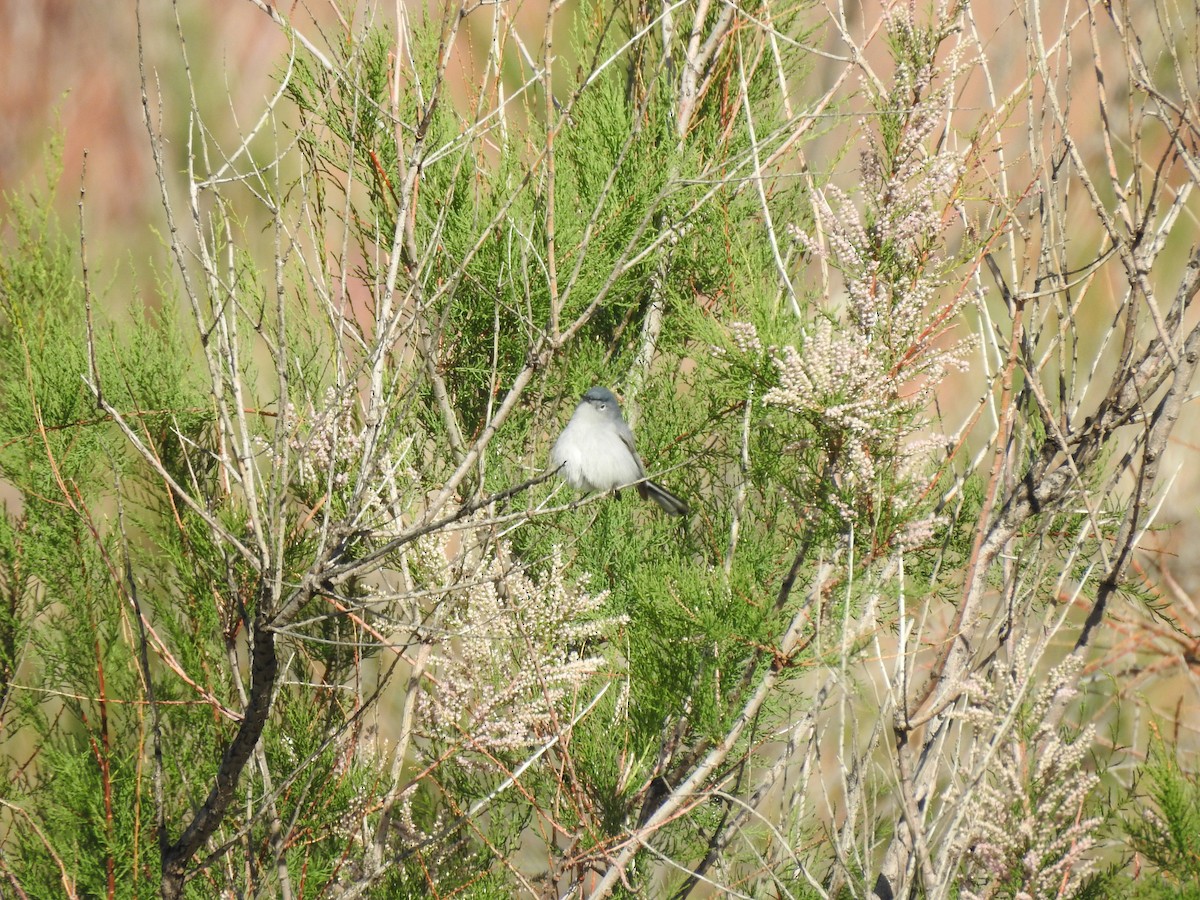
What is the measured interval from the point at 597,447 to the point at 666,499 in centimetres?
34

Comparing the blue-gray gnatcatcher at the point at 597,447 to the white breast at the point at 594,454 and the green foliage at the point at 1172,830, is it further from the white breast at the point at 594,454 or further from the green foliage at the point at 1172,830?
the green foliage at the point at 1172,830

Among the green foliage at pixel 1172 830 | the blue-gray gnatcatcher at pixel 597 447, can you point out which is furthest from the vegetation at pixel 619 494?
the blue-gray gnatcatcher at pixel 597 447

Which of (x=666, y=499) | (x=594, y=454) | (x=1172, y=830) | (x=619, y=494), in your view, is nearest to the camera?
(x=1172, y=830)

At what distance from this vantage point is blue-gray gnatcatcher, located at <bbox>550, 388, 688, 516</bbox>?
3479mm

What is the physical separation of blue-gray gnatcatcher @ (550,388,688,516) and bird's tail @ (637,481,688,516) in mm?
20

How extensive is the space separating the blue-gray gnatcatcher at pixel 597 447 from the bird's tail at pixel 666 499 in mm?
20

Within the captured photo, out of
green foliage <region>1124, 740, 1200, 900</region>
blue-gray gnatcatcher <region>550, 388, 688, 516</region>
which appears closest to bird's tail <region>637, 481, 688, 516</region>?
blue-gray gnatcatcher <region>550, 388, 688, 516</region>

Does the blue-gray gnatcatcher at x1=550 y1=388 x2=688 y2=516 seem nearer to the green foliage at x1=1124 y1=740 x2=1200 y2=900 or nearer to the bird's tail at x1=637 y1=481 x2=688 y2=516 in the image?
the bird's tail at x1=637 y1=481 x2=688 y2=516

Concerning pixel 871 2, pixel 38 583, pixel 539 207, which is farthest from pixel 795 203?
pixel 871 2

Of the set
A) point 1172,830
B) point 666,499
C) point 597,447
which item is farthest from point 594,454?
point 1172,830

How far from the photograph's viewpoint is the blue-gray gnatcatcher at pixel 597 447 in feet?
11.4

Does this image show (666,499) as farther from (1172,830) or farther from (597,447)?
(1172,830)

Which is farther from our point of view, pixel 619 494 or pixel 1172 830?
pixel 619 494

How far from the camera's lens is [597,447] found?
3.48m
